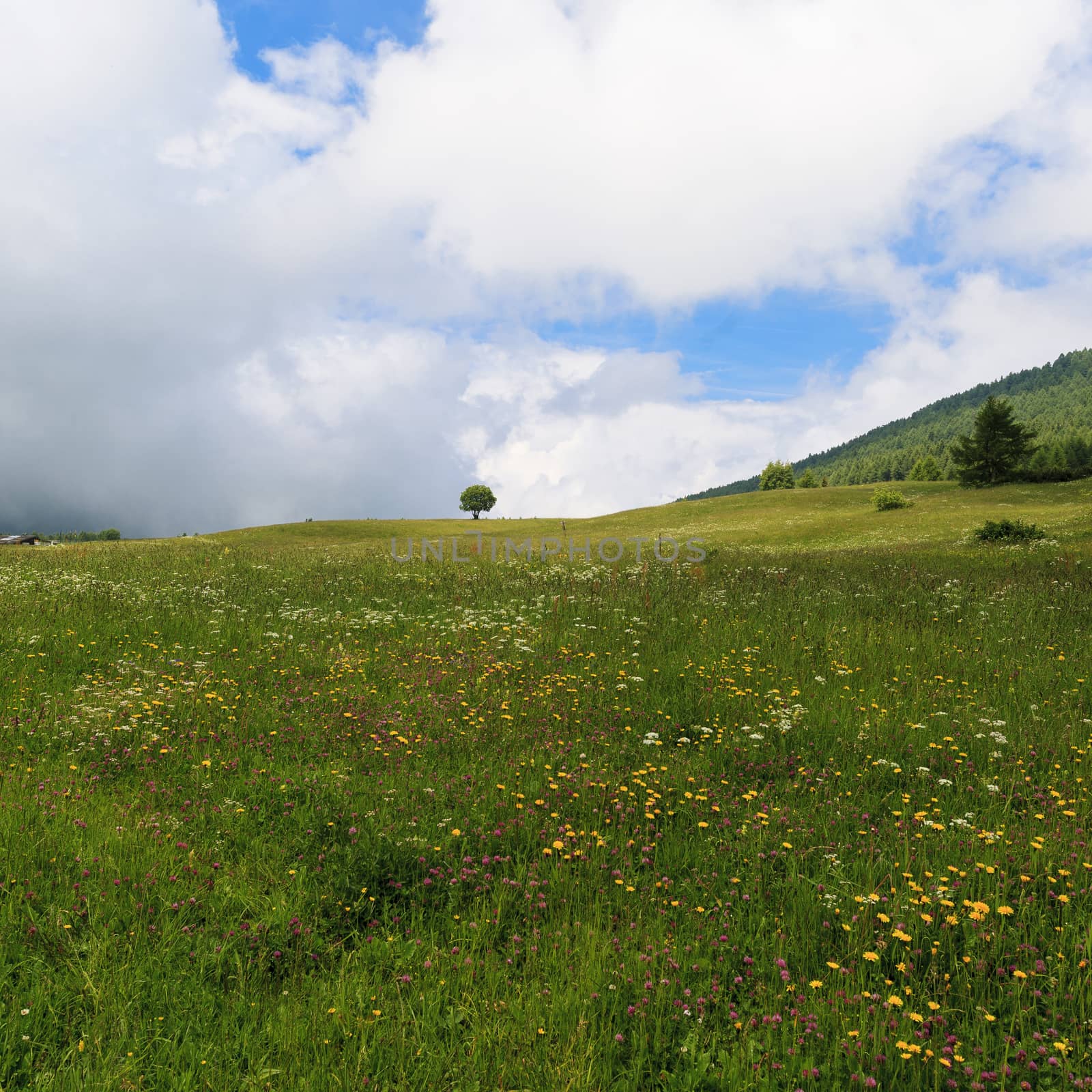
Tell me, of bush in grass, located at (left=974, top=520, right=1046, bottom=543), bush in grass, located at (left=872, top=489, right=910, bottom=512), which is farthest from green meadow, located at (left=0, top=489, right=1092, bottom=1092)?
bush in grass, located at (left=872, top=489, right=910, bottom=512)

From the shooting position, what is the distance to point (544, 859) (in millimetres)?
4816

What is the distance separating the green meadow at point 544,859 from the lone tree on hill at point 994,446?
6806cm

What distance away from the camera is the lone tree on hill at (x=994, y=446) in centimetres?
6525

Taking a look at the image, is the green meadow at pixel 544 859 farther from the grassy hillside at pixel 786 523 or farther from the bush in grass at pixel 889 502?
the bush in grass at pixel 889 502

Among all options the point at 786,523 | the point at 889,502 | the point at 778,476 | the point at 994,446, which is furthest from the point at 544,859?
the point at 778,476

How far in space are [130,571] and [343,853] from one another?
1642cm

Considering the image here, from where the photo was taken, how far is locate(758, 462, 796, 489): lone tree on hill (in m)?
116

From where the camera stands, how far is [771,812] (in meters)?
5.40

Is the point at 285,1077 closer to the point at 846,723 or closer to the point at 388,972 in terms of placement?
the point at 388,972

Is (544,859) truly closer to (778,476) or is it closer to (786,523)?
(786,523)

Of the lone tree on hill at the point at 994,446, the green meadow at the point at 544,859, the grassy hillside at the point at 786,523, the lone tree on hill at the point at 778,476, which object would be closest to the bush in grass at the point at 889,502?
the grassy hillside at the point at 786,523

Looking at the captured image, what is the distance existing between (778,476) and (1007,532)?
93128 millimetres

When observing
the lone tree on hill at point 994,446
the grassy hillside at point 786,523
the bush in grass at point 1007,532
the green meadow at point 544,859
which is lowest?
the green meadow at point 544,859

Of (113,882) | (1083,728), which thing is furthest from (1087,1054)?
(113,882)
